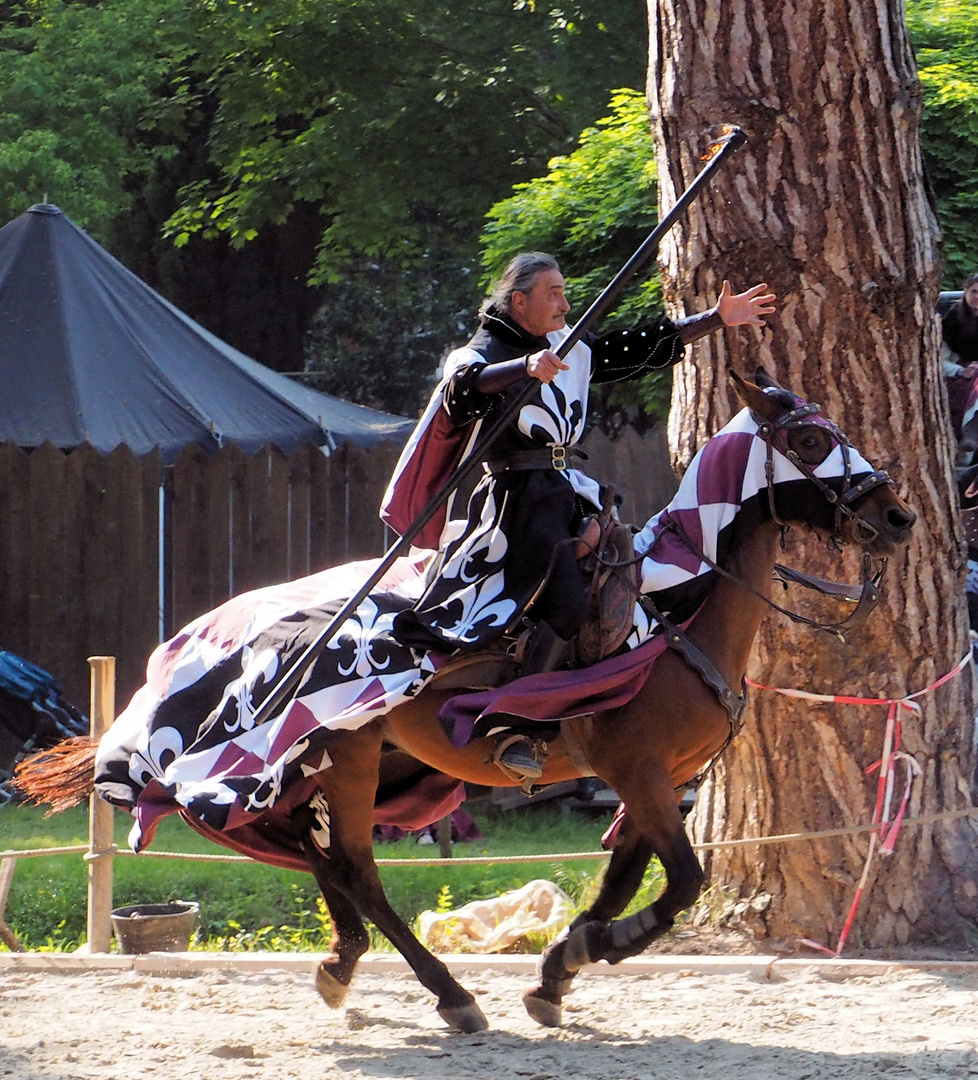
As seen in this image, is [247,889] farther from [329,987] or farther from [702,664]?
[702,664]

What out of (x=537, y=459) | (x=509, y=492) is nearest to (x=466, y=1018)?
(x=509, y=492)

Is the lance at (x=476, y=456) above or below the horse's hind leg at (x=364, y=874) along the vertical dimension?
above

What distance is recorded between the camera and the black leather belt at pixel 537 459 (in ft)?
A: 14.1

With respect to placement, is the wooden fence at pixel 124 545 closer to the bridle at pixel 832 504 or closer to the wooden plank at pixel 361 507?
the wooden plank at pixel 361 507

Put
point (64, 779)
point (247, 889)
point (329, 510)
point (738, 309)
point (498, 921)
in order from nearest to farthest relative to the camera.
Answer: point (738, 309) < point (64, 779) < point (498, 921) < point (247, 889) < point (329, 510)

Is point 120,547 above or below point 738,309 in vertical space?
below

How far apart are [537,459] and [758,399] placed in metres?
0.70

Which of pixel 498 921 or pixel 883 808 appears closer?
pixel 883 808

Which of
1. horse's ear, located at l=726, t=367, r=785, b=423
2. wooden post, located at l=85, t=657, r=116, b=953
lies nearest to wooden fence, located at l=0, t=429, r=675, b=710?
wooden post, located at l=85, t=657, r=116, b=953

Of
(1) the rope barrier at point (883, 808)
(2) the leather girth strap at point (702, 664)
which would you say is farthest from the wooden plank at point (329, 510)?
(2) the leather girth strap at point (702, 664)

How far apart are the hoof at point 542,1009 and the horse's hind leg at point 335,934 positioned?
1.88 ft

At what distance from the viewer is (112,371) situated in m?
11.5

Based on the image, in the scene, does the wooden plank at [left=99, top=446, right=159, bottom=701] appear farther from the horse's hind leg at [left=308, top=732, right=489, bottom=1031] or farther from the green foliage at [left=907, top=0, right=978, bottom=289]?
the horse's hind leg at [left=308, top=732, right=489, bottom=1031]

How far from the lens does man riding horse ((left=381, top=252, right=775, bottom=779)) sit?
4.24 m
